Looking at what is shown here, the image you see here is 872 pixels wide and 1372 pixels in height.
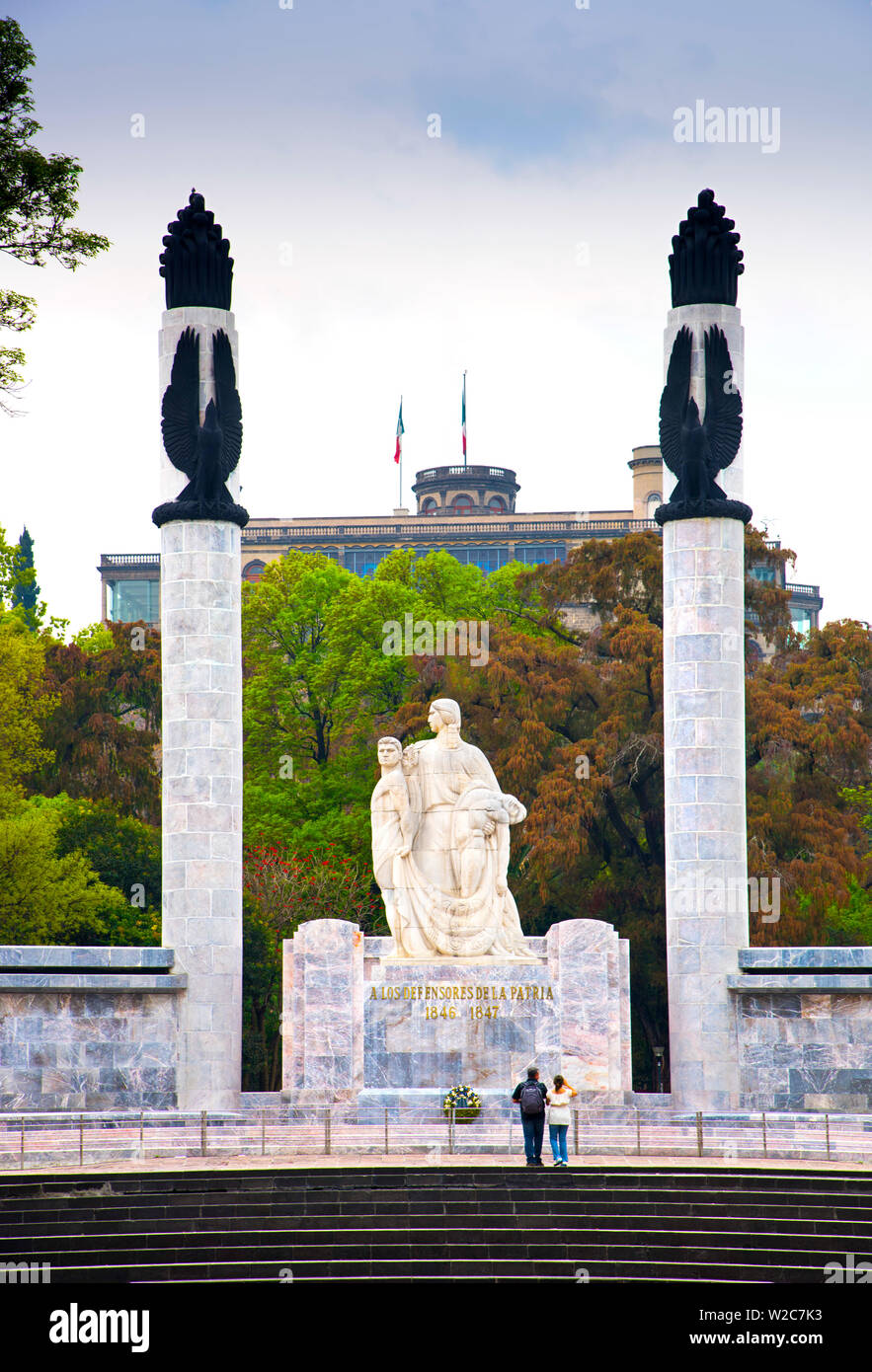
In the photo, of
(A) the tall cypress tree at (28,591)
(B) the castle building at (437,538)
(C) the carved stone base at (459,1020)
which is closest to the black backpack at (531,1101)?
(C) the carved stone base at (459,1020)

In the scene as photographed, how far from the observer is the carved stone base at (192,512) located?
31203mm

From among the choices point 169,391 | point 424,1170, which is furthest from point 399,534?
point 424,1170

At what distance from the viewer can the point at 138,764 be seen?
47000 mm

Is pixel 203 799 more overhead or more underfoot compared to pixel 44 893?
more overhead

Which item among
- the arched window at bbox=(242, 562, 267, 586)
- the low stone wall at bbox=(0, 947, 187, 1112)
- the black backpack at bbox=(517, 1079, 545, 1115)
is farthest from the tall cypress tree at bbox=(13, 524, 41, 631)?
the black backpack at bbox=(517, 1079, 545, 1115)

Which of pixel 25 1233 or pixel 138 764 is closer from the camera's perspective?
pixel 25 1233

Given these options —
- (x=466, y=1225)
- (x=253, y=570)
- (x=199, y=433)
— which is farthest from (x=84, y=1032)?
(x=253, y=570)

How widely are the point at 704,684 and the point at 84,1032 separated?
10.8m

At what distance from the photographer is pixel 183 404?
31.7 meters

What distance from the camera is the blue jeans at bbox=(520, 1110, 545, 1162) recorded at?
2150 centimetres

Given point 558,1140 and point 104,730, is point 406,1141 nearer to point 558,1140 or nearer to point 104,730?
point 558,1140

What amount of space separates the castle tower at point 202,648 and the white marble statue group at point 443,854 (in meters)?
2.67
